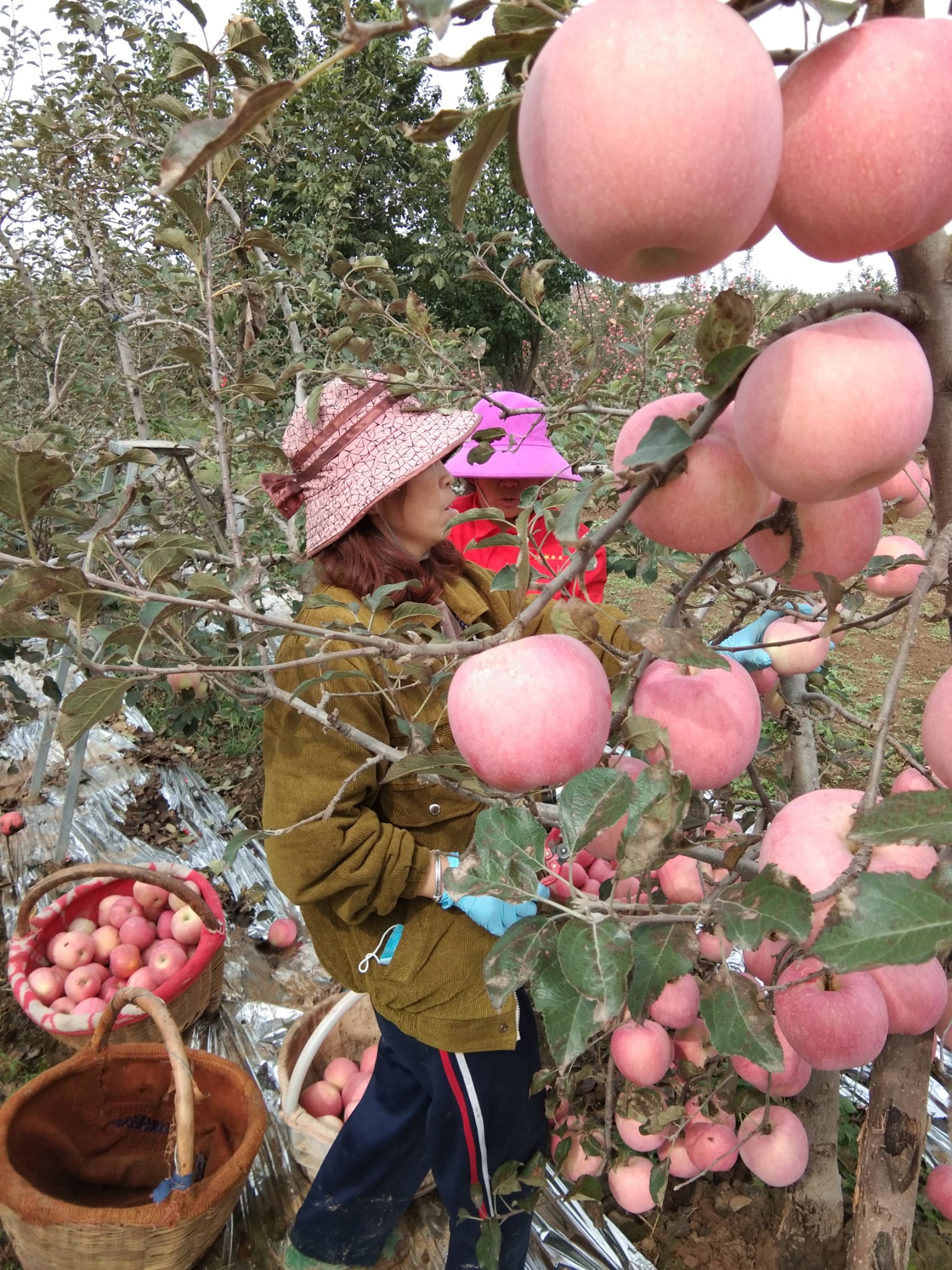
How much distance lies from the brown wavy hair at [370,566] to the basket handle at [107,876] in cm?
113

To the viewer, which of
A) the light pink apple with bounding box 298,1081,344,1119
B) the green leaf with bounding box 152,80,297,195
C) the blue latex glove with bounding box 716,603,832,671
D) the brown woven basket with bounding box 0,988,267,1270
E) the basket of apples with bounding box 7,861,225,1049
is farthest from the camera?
the basket of apples with bounding box 7,861,225,1049

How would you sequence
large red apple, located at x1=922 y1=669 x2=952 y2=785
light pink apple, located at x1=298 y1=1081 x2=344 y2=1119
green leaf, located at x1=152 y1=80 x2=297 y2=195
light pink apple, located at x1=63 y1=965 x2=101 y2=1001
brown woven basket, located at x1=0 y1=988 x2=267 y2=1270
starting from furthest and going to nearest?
light pink apple, located at x1=63 y1=965 x2=101 y2=1001, light pink apple, located at x1=298 y1=1081 x2=344 y2=1119, brown woven basket, located at x1=0 y1=988 x2=267 y2=1270, large red apple, located at x1=922 y1=669 x2=952 y2=785, green leaf, located at x1=152 y1=80 x2=297 y2=195

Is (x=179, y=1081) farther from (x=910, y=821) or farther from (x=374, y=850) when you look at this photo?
(x=910, y=821)

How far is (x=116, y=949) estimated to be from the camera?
93.9 inches

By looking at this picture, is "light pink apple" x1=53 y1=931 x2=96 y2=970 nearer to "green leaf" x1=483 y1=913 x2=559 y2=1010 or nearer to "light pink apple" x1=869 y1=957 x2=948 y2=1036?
"green leaf" x1=483 y1=913 x2=559 y2=1010

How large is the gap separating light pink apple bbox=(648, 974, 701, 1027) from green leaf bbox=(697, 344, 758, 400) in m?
1.14

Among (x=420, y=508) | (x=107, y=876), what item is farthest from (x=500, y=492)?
(x=107, y=876)

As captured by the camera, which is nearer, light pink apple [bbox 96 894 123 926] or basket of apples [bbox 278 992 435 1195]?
basket of apples [bbox 278 992 435 1195]

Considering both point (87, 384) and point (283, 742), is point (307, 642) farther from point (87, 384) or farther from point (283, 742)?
point (87, 384)

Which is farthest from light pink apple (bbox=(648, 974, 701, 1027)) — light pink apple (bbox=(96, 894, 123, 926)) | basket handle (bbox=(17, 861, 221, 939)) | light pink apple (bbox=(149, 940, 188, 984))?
light pink apple (bbox=(96, 894, 123, 926))

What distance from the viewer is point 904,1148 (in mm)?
751

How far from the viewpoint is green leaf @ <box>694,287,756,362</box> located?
0.45 meters

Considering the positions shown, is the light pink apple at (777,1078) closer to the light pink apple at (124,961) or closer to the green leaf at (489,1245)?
the green leaf at (489,1245)

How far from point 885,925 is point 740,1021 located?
0.20 m
